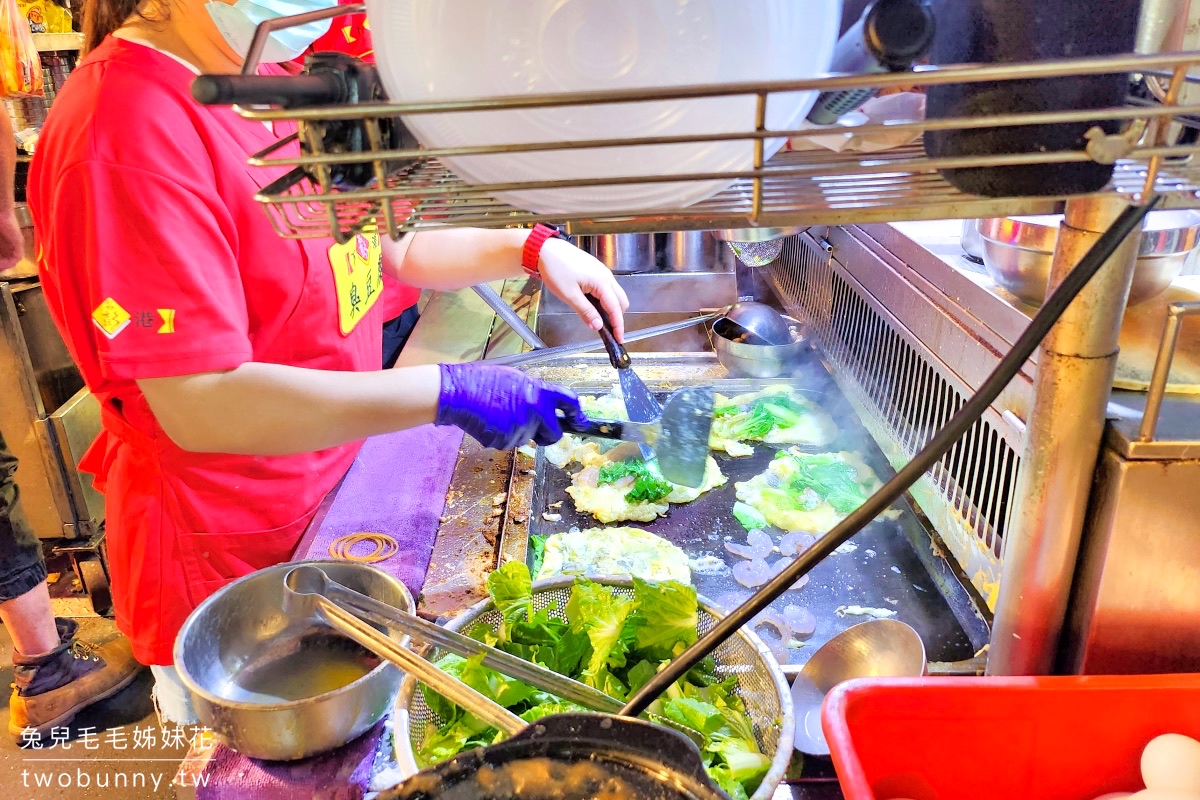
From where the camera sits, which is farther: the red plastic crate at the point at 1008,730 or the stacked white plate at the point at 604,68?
the red plastic crate at the point at 1008,730

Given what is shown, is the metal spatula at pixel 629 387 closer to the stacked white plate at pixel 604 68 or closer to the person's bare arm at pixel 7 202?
the stacked white plate at pixel 604 68

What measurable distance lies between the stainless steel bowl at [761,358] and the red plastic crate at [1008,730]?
1663 millimetres

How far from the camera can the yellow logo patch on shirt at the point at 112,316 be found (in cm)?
126

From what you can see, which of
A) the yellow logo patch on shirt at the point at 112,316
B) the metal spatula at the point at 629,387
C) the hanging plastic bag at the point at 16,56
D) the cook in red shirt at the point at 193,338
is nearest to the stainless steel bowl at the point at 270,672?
the cook in red shirt at the point at 193,338

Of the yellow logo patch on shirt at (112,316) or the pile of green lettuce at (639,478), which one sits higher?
the yellow logo patch on shirt at (112,316)

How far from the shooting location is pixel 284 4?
1285 millimetres

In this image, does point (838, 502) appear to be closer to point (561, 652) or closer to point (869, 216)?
point (561, 652)

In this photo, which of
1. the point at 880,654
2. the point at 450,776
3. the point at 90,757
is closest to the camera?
the point at 450,776

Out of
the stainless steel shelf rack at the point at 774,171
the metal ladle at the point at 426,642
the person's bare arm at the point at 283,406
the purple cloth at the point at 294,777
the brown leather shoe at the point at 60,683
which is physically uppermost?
the stainless steel shelf rack at the point at 774,171

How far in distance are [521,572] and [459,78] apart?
2.78ft

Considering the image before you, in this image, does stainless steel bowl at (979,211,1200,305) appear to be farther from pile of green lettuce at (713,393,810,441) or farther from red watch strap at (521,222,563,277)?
red watch strap at (521,222,563,277)

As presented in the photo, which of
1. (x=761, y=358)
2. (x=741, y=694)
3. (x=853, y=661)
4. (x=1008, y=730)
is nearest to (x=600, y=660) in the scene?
(x=741, y=694)

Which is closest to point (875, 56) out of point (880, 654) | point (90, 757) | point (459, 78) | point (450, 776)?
point (459, 78)

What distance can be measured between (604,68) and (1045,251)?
2.92 feet
